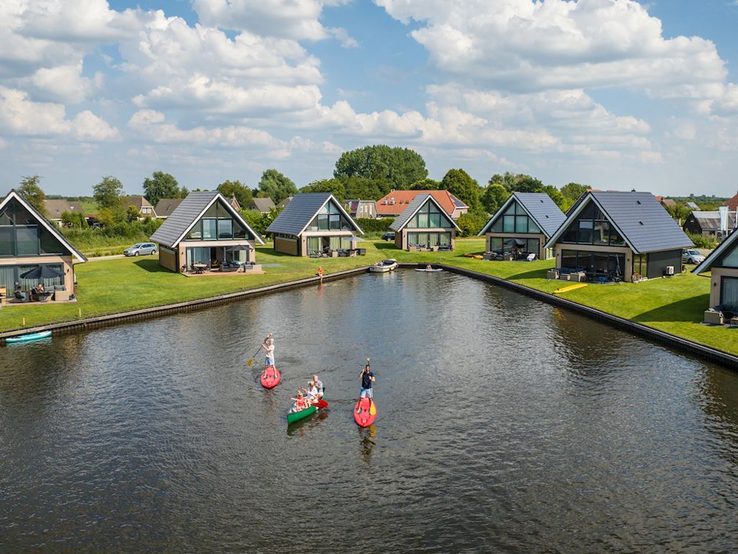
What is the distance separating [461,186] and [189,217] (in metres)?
106

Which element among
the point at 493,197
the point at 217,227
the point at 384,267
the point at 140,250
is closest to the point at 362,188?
the point at 493,197

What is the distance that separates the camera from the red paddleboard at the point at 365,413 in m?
27.4

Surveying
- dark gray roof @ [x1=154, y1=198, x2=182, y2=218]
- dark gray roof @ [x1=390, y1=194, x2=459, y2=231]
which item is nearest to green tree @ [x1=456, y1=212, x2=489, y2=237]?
dark gray roof @ [x1=390, y1=194, x2=459, y2=231]

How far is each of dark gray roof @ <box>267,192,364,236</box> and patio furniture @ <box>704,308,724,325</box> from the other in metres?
49.3

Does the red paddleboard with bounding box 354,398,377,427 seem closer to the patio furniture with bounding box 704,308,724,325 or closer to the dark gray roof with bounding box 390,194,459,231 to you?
the patio furniture with bounding box 704,308,724,325

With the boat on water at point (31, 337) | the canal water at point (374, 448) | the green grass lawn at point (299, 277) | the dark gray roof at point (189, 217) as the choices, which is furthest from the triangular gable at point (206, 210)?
the canal water at point (374, 448)

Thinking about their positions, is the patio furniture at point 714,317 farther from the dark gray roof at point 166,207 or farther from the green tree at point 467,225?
the dark gray roof at point 166,207

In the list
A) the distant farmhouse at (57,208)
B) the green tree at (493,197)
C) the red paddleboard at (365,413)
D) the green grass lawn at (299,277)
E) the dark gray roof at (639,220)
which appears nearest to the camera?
the red paddleboard at (365,413)

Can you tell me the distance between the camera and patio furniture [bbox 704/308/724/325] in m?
41.5

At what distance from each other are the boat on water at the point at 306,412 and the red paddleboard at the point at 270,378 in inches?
155

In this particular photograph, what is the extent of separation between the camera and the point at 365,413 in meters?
27.6

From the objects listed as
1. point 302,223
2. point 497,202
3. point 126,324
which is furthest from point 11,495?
point 497,202

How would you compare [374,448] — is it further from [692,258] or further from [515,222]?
[692,258]

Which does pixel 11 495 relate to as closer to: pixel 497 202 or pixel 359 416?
pixel 359 416
